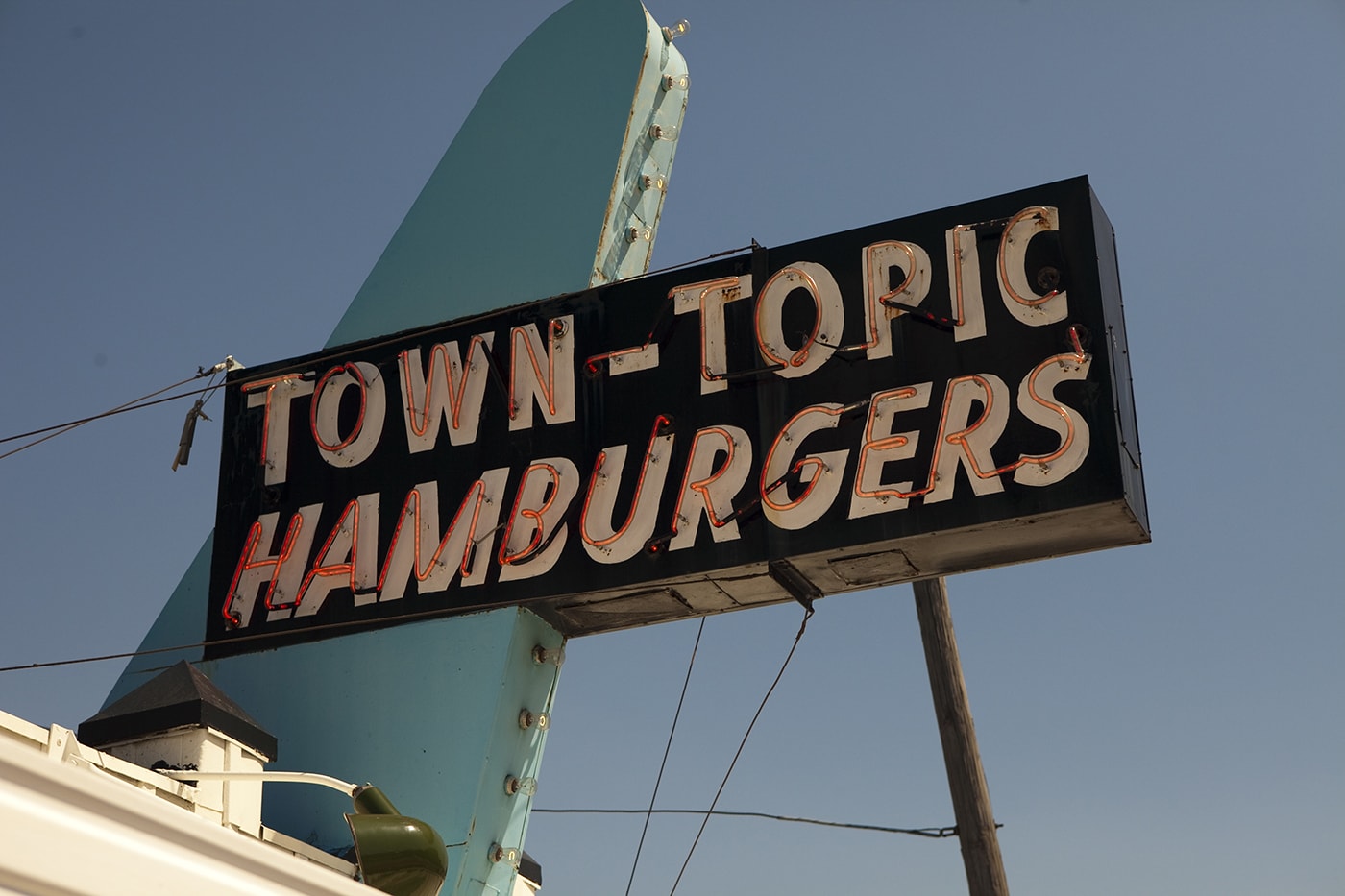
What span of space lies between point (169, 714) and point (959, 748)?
5.19 metres

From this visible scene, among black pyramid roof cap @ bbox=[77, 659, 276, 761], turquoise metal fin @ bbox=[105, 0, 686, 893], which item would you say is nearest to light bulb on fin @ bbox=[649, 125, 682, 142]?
turquoise metal fin @ bbox=[105, 0, 686, 893]

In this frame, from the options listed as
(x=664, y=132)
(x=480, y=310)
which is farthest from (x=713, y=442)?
(x=664, y=132)

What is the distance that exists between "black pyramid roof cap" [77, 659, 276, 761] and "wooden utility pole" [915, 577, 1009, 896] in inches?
173

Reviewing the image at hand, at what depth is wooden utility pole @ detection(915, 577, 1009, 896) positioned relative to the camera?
980cm

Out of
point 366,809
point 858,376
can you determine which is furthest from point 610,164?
point 366,809

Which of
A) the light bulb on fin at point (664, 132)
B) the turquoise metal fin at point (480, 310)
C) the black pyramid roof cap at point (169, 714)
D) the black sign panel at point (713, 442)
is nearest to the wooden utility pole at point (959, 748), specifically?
the black sign panel at point (713, 442)

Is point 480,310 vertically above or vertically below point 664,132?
below

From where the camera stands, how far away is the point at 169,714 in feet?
25.5

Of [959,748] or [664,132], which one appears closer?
[959,748]

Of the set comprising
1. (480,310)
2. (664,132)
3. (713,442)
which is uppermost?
(664,132)

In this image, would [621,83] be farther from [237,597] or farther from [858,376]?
[237,597]

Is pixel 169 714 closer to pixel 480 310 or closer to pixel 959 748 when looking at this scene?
pixel 480 310

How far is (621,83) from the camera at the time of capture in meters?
10.4

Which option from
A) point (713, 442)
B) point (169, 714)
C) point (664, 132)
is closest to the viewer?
point (169, 714)
